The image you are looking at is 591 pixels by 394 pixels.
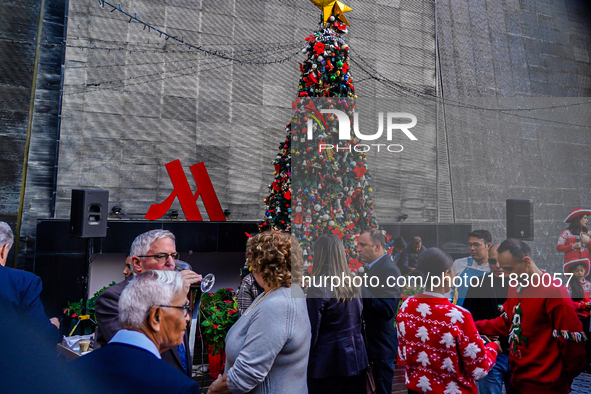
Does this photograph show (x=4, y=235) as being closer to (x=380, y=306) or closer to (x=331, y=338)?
(x=331, y=338)

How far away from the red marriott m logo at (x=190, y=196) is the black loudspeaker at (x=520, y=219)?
536 centimetres

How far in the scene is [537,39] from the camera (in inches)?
401

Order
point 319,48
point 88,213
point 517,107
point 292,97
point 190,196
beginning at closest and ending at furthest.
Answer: point 319,48 → point 88,213 → point 190,196 → point 292,97 → point 517,107

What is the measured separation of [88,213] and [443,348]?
4754 millimetres

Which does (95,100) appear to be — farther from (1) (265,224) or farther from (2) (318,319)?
(2) (318,319)

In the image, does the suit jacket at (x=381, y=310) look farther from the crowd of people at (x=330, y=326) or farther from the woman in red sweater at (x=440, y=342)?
the woman in red sweater at (x=440, y=342)

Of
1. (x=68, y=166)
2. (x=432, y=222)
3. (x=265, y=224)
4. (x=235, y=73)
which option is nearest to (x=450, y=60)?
(x=432, y=222)

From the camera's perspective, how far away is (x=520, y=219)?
4.65 m

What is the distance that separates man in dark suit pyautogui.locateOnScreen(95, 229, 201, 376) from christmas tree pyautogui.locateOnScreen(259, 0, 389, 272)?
2437 millimetres

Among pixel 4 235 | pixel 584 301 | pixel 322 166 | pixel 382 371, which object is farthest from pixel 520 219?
pixel 4 235

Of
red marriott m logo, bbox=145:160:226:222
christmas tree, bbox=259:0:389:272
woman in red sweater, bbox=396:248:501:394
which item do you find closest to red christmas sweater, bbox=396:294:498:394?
woman in red sweater, bbox=396:248:501:394

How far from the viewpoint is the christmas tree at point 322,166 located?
4.75 metres

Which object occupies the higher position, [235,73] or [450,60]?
[450,60]

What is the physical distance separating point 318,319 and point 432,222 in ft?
24.3
